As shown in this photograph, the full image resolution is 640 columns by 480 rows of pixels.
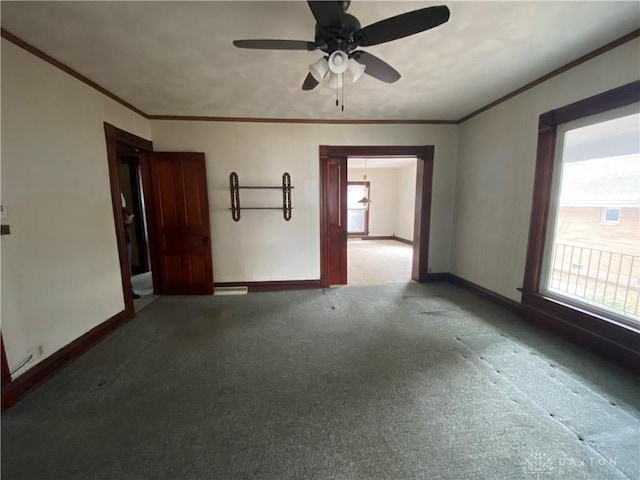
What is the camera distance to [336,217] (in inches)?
172

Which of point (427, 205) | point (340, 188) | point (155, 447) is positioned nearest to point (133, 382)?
point (155, 447)

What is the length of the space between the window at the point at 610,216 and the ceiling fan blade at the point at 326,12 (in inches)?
111

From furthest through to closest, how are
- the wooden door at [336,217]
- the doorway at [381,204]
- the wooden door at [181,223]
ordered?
1. the doorway at [381,204]
2. the wooden door at [336,217]
3. the wooden door at [181,223]

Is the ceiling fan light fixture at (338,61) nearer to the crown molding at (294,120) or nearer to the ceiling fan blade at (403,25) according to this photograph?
the ceiling fan blade at (403,25)

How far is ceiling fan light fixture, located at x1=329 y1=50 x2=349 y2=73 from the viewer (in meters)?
1.63

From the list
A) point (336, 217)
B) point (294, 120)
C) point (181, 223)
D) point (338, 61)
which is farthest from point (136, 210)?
point (338, 61)

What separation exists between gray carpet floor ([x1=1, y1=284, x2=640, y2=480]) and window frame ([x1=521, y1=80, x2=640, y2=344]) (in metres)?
0.27

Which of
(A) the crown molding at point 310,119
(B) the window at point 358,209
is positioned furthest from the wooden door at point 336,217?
(B) the window at point 358,209

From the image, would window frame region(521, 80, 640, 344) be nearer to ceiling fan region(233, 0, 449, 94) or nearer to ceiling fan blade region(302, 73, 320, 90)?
ceiling fan region(233, 0, 449, 94)

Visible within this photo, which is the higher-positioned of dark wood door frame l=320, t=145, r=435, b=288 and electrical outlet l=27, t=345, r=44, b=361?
dark wood door frame l=320, t=145, r=435, b=288

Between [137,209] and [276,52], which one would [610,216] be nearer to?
[276,52]

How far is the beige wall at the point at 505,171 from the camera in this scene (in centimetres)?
237

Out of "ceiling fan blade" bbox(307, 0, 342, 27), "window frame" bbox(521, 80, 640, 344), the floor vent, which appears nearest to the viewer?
"ceiling fan blade" bbox(307, 0, 342, 27)

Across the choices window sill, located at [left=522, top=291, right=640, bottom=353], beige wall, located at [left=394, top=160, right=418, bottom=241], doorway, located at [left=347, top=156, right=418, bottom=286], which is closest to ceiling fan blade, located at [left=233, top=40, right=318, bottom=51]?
window sill, located at [left=522, top=291, right=640, bottom=353]
